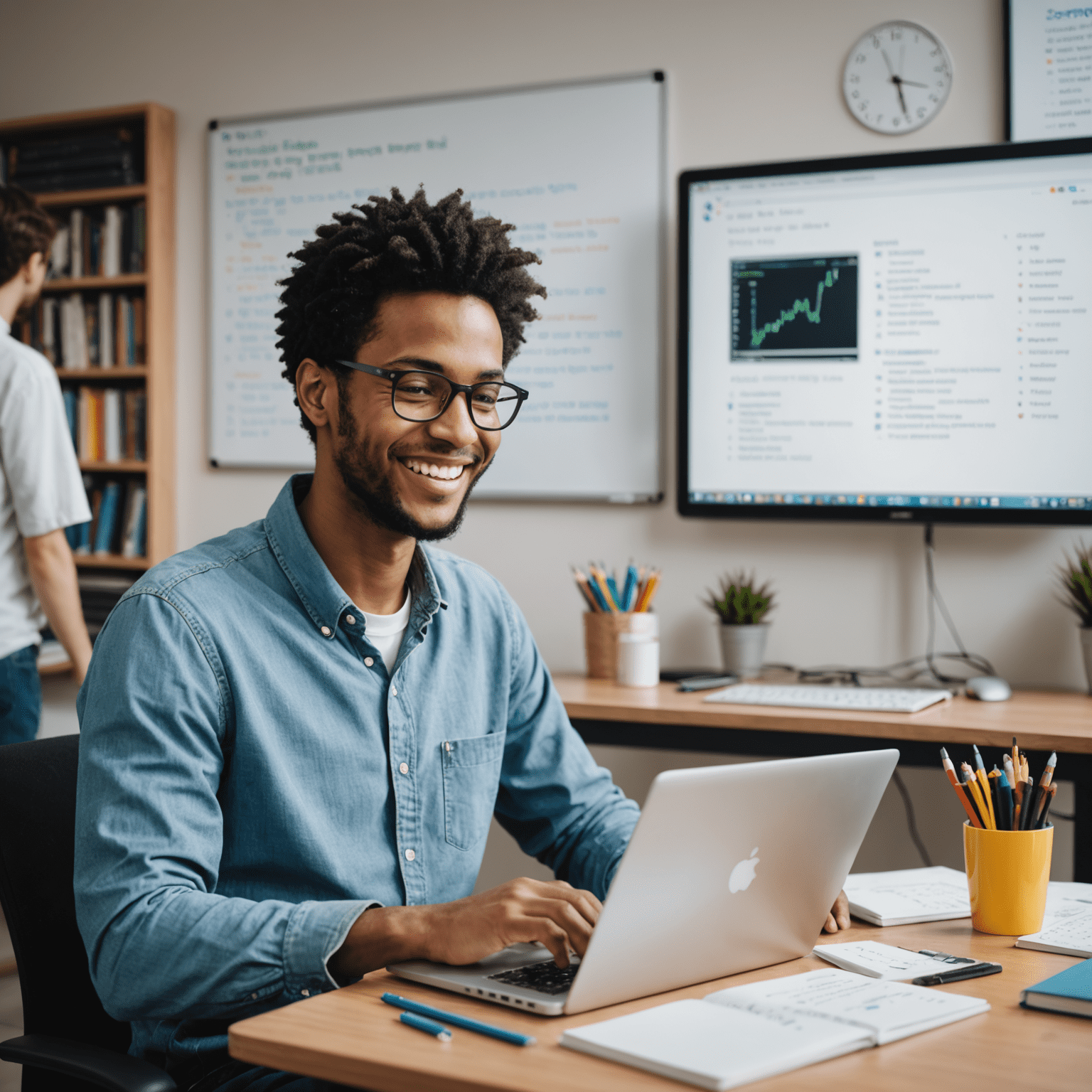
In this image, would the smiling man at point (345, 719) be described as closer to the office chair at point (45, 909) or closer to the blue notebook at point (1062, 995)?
the office chair at point (45, 909)

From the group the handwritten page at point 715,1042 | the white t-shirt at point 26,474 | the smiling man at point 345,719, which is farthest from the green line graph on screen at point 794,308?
the handwritten page at point 715,1042

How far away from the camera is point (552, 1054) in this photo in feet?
2.57

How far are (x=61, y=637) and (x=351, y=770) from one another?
1.37 metres

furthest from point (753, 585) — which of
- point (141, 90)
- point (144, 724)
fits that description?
point (141, 90)

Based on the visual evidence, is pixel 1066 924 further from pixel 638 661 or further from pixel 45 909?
pixel 638 661

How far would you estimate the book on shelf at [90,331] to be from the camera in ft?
9.96

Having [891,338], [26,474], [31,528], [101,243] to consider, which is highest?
[101,243]

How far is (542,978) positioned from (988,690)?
1.41m

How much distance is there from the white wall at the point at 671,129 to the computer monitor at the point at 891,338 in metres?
0.13

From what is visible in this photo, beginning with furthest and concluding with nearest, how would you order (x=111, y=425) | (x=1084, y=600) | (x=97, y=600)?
(x=111, y=425), (x=97, y=600), (x=1084, y=600)

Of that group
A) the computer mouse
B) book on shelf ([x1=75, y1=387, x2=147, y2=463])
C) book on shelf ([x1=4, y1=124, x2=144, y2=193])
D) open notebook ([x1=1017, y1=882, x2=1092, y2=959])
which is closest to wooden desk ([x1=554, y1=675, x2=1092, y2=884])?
the computer mouse

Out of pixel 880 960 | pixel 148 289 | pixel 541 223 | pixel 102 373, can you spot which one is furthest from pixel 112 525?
pixel 880 960

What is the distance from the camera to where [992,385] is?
2.23m

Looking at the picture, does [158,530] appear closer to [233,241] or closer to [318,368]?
[233,241]
